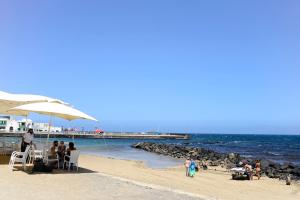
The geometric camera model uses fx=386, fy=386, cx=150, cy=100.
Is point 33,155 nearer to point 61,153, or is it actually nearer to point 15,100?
point 61,153

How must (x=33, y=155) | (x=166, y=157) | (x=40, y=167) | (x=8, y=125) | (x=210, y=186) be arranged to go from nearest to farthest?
(x=40, y=167) < (x=33, y=155) < (x=210, y=186) < (x=166, y=157) < (x=8, y=125)

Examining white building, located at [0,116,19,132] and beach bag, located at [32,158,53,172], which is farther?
white building, located at [0,116,19,132]

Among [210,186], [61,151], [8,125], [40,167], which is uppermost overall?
[8,125]

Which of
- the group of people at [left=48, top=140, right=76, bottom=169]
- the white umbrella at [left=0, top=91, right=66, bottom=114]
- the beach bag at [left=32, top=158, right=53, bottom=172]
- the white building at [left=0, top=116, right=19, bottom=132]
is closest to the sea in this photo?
the white umbrella at [left=0, top=91, right=66, bottom=114]

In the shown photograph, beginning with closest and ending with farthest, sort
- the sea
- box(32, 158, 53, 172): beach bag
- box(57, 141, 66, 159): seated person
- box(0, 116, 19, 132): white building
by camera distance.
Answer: box(32, 158, 53, 172): beach bag, box(57, 141, 66, 159): seated person, the sea, box(0, 116, 19, 132): white building

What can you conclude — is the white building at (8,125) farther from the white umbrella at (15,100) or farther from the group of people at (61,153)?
the group of people at (61,153)

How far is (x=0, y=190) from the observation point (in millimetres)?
9062

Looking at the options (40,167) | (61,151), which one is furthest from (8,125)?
(40,167)

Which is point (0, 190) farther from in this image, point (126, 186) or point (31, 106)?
point (31, 106)

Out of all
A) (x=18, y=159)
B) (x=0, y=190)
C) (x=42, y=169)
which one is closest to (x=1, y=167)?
(x=18, y=159)

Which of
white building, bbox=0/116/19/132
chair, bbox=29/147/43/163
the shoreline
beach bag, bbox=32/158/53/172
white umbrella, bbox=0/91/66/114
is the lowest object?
the shoreline

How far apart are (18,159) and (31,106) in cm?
186

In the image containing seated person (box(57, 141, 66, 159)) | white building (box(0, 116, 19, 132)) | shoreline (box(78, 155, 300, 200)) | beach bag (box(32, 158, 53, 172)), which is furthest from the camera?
white building (box(0, 116, 19, 132))

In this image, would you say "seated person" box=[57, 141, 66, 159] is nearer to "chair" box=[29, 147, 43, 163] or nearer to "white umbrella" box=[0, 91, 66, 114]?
"chair" box=[29, 147, 43, 163]
